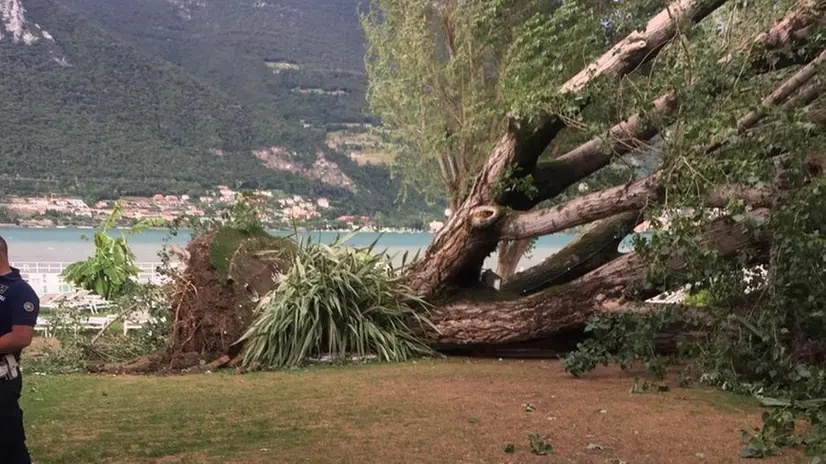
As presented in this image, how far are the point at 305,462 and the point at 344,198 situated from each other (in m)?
34.8

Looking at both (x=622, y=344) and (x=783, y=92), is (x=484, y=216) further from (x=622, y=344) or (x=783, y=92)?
(x=783, y=92)

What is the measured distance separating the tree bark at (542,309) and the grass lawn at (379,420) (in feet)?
3.50

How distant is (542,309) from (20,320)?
5.94 metres

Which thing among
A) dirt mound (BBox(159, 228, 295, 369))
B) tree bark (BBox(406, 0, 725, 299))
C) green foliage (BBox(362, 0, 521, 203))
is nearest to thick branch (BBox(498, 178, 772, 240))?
tree bark (BBox(406, 0, 725, 299))

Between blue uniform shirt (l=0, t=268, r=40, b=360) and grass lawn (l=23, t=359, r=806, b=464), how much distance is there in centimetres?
Answer: 96

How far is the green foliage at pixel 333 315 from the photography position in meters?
8.52

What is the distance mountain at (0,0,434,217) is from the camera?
3788 cm

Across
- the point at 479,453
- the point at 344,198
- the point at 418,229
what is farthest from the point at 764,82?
the point at 344,198

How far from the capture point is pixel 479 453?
4270 mm

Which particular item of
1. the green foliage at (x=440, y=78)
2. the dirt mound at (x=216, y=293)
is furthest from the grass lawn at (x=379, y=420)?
the green foliage at (x=440, y=78)

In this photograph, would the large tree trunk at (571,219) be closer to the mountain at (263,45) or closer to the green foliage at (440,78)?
the green foliage at (440,78)

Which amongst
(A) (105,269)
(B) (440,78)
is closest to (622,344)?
(B) (440,78)

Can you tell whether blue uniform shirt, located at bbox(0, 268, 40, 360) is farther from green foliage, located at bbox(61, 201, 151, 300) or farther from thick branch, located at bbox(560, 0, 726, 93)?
green foliage, located at bbox(61, 201, 151, 300)

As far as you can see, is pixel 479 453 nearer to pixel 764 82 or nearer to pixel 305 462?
pixel 305 462
